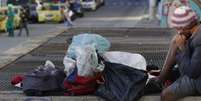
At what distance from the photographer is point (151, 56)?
9.88 metres

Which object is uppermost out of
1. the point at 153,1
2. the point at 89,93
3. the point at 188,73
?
the point at 188,73

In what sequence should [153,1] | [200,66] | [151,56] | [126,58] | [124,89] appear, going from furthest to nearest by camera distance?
[153,1] → [151,56] → [126,58] → [124,89] → [200,66]

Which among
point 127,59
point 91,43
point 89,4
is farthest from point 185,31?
point 89,4

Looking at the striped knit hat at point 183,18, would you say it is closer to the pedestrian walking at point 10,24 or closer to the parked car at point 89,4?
the pedestrian walking at point 10,24

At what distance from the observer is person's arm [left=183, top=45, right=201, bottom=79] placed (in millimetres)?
5621

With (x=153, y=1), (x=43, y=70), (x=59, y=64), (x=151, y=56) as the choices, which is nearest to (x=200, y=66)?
(x=43, y=70)

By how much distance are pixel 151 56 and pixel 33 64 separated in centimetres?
198

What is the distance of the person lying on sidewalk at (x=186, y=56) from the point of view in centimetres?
566

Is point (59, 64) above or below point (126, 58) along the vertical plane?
below

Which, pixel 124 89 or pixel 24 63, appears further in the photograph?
pixel 24 63

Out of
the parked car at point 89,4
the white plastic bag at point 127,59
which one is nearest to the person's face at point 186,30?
the white plastic bag at point 127,59

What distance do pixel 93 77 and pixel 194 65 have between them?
1205 millimetres

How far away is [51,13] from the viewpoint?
42906mm

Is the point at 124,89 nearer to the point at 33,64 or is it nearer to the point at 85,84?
the point at 85,84
